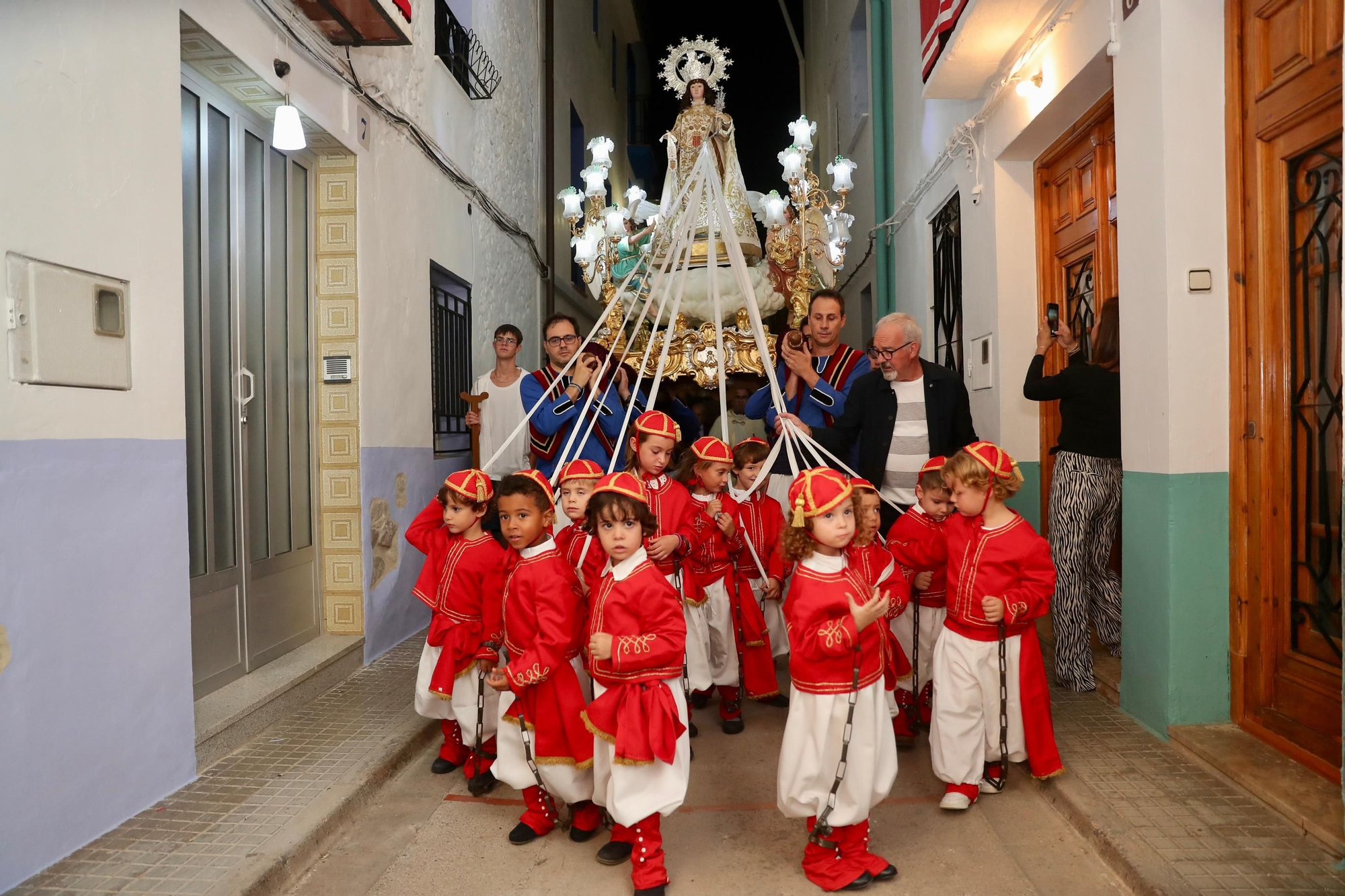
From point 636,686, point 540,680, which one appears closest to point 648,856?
point 636,686

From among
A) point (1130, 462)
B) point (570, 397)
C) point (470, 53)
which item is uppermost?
point (470, 53)

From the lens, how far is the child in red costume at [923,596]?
3285mm

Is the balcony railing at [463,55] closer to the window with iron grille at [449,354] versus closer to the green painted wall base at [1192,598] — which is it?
the window with iron grille at [449,354]

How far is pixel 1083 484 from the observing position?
12.3ft

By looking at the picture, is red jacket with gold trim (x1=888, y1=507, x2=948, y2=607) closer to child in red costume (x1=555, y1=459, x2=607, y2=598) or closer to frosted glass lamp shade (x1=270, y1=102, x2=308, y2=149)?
child in red costume (x1=555, y1=459, x2=607, y2=598)

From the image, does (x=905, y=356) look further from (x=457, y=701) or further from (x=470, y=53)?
(x=470, y=53)

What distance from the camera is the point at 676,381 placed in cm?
796

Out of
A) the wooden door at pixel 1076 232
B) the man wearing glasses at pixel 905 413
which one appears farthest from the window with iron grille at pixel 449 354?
the wooden door at pixel 1076 232

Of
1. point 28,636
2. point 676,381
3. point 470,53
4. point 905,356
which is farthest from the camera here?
point 676,381

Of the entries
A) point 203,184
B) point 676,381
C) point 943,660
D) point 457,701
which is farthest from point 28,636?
point 676,381

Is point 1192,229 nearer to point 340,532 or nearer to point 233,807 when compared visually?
point 233,807

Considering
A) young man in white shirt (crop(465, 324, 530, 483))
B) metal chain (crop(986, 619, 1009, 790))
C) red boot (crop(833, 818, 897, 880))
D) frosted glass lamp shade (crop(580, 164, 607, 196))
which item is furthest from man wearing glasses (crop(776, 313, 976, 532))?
frosted glass lamp shade (crop(580, 164, 607, 196))

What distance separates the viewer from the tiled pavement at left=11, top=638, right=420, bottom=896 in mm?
2354

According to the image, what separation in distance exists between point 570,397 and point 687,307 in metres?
3.41
